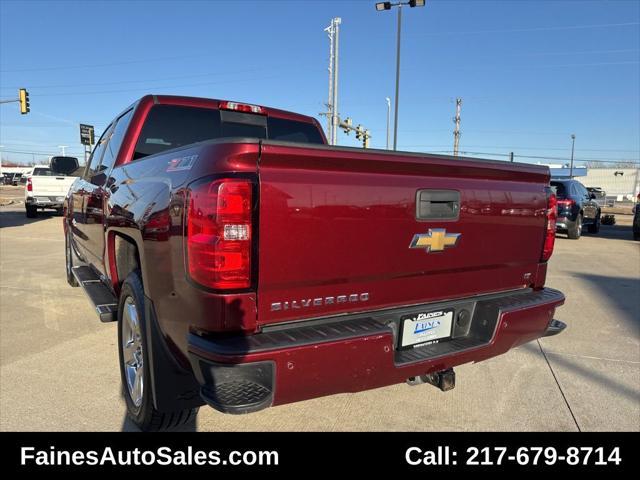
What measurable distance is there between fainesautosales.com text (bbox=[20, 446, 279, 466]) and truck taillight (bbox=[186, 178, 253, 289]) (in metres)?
1.18

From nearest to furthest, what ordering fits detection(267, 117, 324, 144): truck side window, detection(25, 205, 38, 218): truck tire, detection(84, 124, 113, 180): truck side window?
1. detection(267, 117, 324, 144): truck side window
2. detection(84, 124, 113, 180): truck side window
3. detection(25, 205, 38, 218): truck tire

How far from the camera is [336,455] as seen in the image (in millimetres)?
2537

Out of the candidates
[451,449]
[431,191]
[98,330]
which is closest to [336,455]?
[451,449]

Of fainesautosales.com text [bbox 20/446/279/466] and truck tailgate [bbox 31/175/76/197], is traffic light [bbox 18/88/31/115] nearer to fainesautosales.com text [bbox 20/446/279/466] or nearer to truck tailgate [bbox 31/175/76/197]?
truck tailgate [bbox 31/175/76/197]

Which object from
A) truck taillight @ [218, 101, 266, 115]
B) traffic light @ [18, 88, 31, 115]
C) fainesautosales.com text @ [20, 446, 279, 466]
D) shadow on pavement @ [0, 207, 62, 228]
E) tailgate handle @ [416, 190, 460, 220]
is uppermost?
traffic light @ [18, 88, 31, 115]

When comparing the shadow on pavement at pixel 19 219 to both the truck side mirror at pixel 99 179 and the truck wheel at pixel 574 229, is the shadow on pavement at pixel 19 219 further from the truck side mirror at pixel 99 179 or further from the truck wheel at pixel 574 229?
the truck wheel at pixel 574 229

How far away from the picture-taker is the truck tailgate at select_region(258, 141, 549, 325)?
1944mm

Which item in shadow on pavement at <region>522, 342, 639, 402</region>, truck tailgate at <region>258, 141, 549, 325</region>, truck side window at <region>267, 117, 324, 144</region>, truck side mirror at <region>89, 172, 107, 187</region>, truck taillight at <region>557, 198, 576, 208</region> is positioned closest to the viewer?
truck tailgate at <region>258, 141, 549, 325</region>

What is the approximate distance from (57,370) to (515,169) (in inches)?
145

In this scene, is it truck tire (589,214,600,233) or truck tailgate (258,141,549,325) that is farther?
truck tire (589,214,600,233)

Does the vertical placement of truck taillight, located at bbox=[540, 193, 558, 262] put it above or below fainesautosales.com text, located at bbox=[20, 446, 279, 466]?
above

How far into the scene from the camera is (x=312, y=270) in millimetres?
2031

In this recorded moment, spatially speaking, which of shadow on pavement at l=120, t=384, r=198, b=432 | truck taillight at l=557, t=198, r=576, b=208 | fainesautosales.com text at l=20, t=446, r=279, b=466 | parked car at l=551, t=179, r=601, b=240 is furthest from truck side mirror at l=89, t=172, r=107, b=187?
truck taillight at l=557, t=198, r=576, b=208

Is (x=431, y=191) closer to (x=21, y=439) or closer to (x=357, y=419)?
(x=357, y=419)
